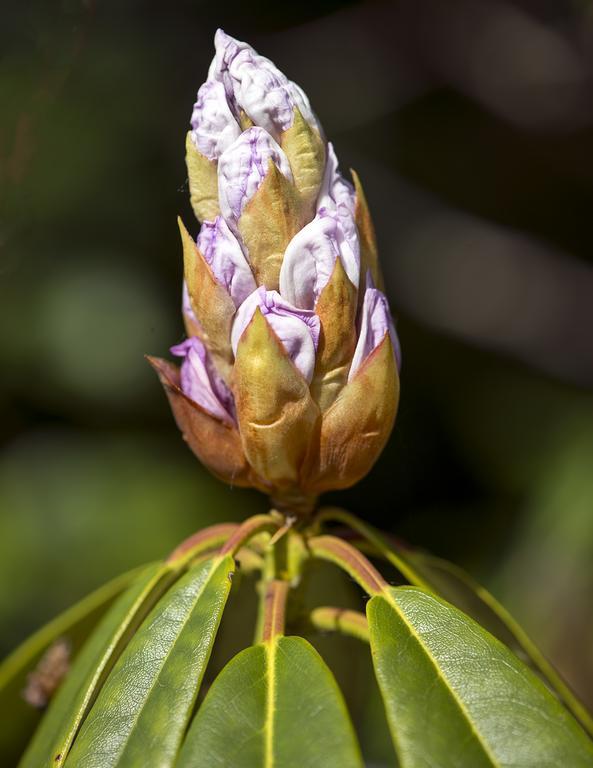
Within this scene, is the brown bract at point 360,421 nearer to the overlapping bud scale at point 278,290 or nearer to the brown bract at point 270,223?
the overlapping bud scale at point 278,290

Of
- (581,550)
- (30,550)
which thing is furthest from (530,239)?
(30,550)

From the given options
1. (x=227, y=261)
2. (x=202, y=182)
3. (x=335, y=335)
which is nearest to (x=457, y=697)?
(x=335, y=335)

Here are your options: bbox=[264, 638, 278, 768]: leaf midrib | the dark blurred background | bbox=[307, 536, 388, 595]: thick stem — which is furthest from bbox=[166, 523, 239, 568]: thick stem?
the dark blurred background

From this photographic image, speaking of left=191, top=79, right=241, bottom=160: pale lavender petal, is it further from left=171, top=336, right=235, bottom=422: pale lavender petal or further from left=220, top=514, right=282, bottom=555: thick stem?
left=220, top=514, right=282, bottom=555: thick stem

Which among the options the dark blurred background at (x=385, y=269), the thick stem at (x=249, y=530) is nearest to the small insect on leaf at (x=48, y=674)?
the thick stem at (x=249, y=530)

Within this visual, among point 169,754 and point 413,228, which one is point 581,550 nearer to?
point 413,228

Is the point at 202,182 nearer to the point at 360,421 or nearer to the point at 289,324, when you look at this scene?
the point at 289,324
